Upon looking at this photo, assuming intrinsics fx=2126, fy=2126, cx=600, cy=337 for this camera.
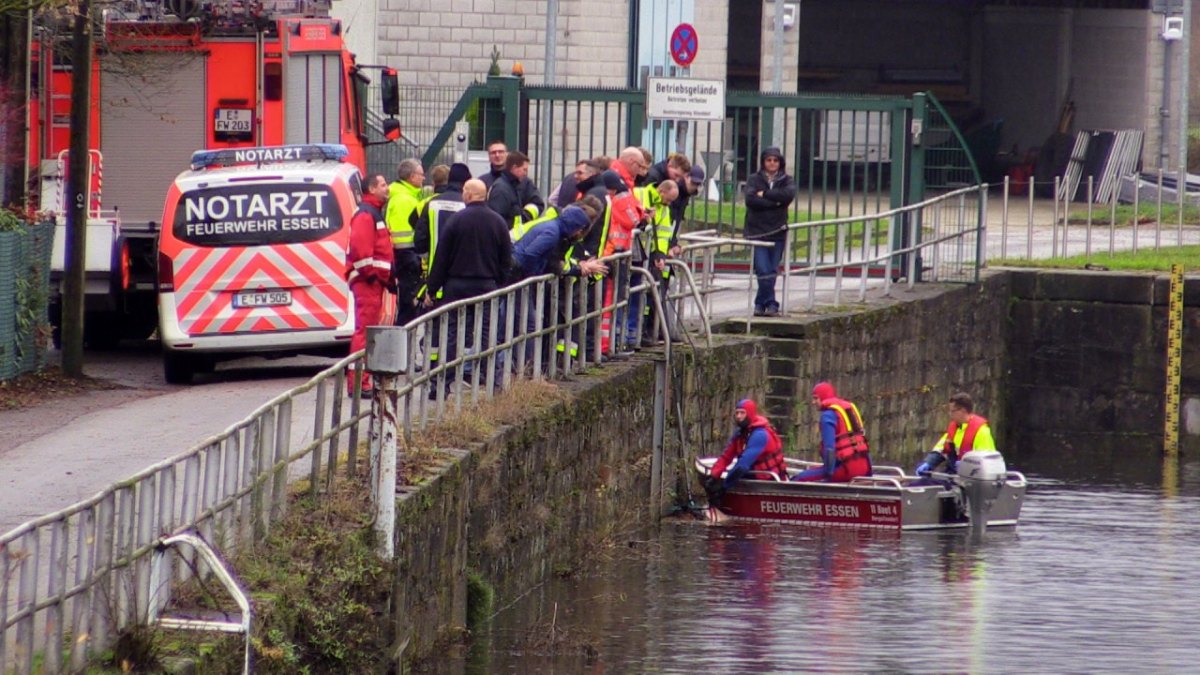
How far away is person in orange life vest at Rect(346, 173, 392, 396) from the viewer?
14.5 m

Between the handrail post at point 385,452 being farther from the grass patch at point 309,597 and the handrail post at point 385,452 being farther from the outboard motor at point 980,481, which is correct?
the outboard motor at point 980,481

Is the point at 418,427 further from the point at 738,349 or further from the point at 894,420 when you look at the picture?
the point at 894,420

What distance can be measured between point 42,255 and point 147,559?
33.3 ft

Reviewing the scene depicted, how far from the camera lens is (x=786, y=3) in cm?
3812

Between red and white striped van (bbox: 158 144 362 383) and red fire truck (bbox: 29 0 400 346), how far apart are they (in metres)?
2.77

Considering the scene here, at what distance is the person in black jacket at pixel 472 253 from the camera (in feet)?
46.9

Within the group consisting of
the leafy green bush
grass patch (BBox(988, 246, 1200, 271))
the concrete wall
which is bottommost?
grass patch (BBox(988, 246, 1200, 271))

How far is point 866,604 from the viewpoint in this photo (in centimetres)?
1537

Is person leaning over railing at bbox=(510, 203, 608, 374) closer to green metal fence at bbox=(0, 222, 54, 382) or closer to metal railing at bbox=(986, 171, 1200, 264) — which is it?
green metal fence at bbox=(0, 222, 54, 382)

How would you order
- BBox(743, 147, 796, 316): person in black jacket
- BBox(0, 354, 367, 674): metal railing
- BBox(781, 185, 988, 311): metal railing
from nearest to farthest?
BBox(0, 354, 367, 674): metal railing < BBox(743, 147, 796, 316): person in black jacket < BBox(781, 185, 988, 311): metal railing

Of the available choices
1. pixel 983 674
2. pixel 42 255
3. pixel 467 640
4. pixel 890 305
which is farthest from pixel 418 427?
pixel 890 305

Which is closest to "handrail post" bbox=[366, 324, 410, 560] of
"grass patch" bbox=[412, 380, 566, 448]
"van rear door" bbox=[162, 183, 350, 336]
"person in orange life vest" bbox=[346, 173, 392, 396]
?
"grass patch" bbox=[412, 380, 566, 448]

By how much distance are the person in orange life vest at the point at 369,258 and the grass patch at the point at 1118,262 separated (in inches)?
561

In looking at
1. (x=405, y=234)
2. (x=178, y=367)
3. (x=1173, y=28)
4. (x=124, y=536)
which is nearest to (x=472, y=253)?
(x=405, y=234)
